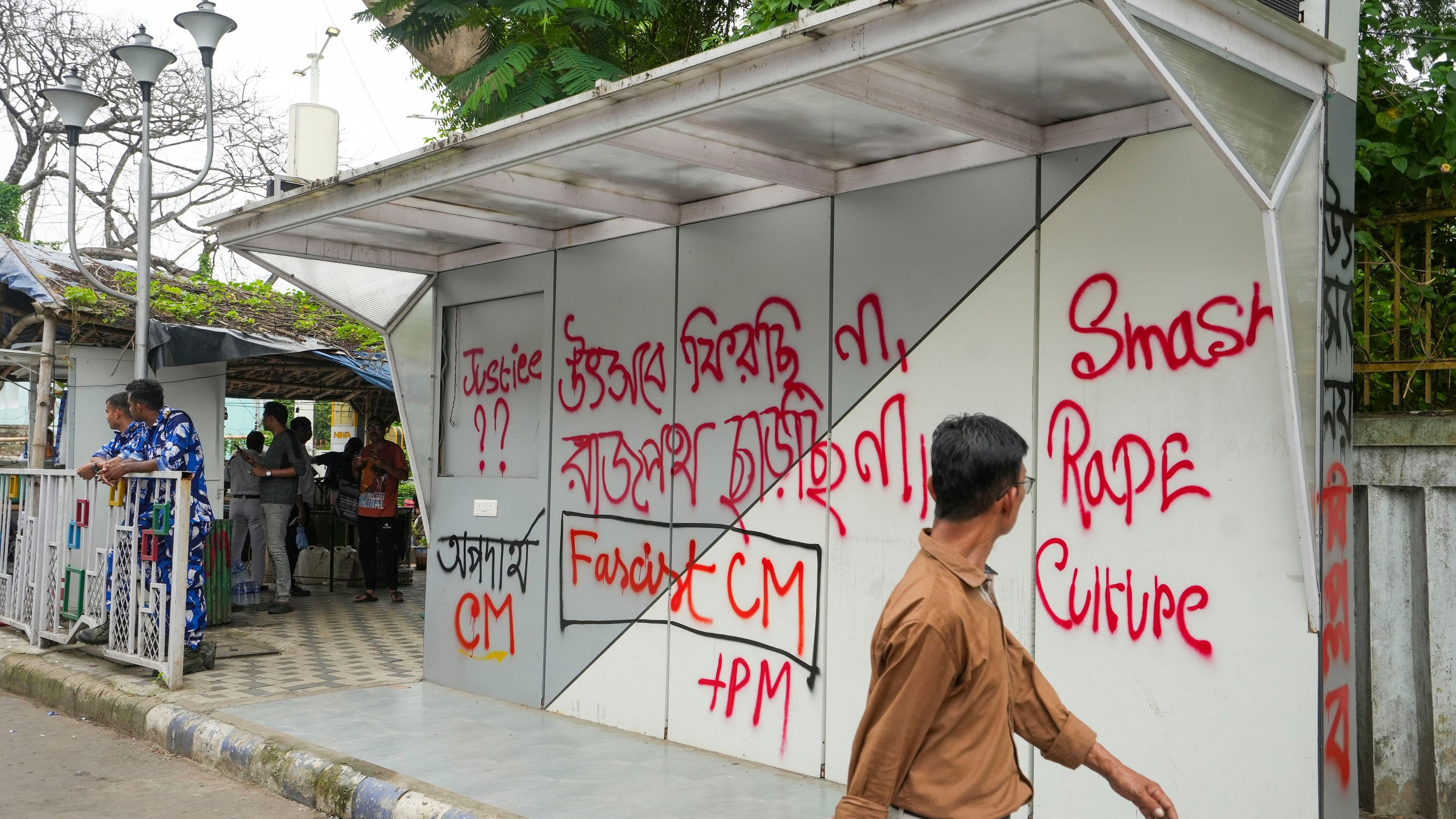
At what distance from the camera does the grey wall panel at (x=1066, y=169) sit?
15.0 ft

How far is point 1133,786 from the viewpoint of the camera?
2.60 metres

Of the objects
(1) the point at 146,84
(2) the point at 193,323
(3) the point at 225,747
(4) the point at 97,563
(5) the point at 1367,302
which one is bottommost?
(3) the point at 225,747

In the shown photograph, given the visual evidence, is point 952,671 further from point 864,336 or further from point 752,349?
point 752,349

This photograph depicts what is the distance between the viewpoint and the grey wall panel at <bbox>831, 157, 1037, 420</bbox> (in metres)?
4.90

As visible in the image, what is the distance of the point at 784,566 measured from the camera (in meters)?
5.75

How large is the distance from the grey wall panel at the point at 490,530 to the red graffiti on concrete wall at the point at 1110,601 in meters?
3.37

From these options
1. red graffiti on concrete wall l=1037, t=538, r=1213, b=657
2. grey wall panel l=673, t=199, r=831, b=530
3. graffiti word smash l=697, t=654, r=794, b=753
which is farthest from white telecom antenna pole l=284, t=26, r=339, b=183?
red graffiti on concrete wall l=1037, t=538, r=1213, b=657

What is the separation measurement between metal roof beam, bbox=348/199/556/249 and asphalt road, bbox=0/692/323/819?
10.00 ft

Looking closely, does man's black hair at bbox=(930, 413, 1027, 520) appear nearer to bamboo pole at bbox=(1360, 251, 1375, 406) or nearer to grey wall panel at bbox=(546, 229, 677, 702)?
bamboo pole at bbox=(1360, 251, 1375, 406)

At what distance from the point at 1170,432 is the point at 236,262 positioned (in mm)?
27293

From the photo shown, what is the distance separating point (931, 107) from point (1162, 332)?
3.91 feet

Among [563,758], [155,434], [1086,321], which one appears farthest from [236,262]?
[1086,321]

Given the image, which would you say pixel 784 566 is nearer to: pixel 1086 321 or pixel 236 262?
pixel 1086 321

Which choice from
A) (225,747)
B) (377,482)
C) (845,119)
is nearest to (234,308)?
(377,482)
